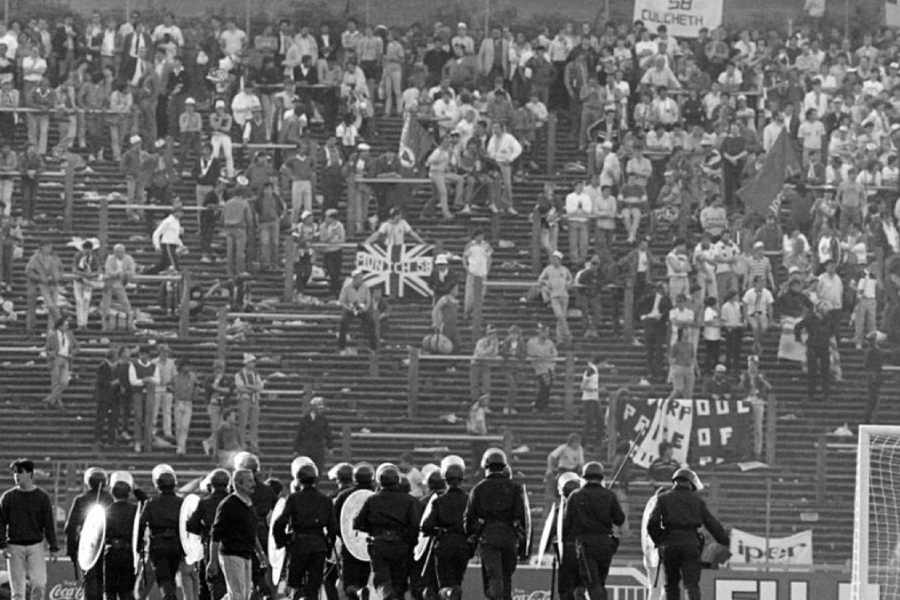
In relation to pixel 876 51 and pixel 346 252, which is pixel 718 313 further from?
pixel 876 51

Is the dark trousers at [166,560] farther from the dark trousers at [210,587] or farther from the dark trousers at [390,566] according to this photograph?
the dark trousers at [390,566]

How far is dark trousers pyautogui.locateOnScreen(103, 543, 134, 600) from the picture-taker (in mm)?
26922

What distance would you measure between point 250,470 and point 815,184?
19390 mm

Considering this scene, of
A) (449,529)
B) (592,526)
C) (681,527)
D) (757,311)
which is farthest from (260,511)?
(757,311)

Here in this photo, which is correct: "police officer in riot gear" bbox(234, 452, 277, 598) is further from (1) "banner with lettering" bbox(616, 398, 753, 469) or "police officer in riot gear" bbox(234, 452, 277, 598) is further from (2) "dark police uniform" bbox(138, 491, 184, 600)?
(1) "banner with lettering" bbox(616, 398, 753, 469)

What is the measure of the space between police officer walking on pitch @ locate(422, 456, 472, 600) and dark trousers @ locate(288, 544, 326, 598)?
1.10 m

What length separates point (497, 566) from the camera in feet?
87.0

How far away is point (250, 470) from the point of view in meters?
26.4

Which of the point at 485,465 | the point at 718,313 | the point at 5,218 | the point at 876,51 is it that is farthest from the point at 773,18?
the point at 485,465

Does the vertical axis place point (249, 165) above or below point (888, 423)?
above

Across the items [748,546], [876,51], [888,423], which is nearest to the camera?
[748,546]

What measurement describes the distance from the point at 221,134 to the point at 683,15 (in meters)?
9.19

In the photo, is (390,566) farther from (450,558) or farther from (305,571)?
(305,571)

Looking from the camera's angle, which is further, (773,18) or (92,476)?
(773,18)
